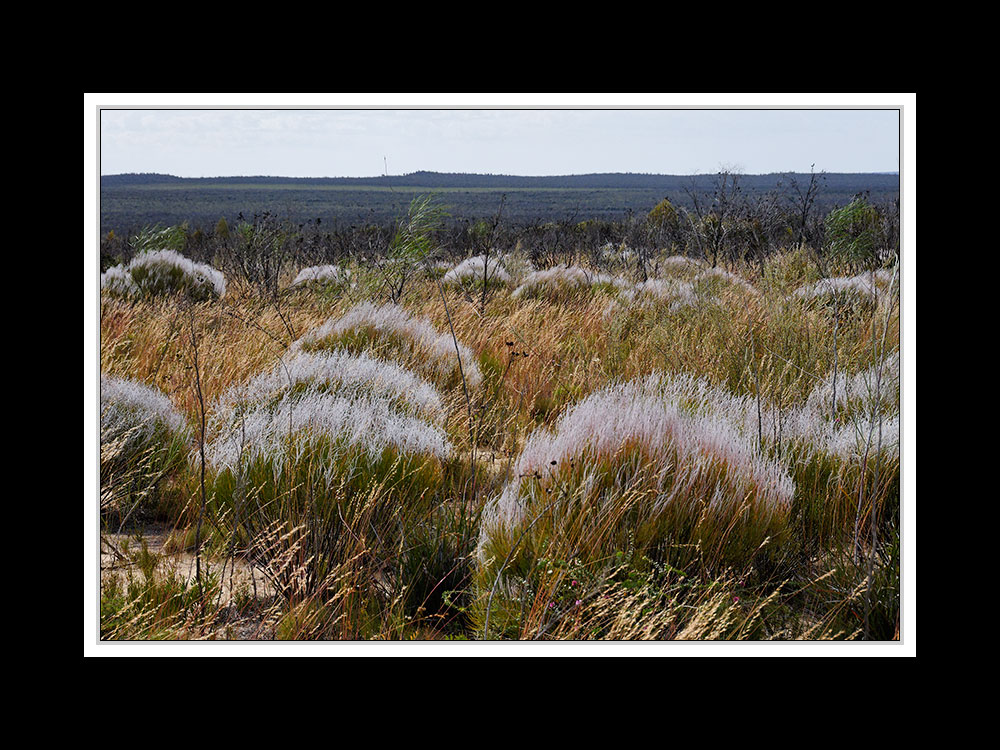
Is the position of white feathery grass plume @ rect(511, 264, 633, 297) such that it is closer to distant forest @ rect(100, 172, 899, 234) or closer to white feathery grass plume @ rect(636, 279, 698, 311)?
white feathery grass plume @ rect(636, 279, 698, 311)

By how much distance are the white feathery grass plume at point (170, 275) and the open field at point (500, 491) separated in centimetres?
318

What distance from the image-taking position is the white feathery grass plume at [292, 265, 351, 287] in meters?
8.60

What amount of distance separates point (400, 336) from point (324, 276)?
442 centimetres

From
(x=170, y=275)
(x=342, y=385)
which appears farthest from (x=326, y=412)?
(x=170, y=275)

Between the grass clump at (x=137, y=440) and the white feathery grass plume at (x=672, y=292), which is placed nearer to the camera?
the grass clump at (x=137, y=440)

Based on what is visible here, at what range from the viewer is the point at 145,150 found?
352 cm

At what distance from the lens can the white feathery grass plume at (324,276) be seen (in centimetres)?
860

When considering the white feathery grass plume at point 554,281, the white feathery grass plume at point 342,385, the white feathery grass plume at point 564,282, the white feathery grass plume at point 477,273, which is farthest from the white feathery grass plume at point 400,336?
the white feathery grass plume at point 554,281

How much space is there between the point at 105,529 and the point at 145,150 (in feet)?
5.35

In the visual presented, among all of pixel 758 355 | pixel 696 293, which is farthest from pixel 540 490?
pixel 696 293

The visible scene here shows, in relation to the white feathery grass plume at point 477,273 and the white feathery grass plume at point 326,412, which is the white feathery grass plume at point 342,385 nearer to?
the white feathery grass plume at point 326,412

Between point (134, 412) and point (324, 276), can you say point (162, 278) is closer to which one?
point (324, 276)

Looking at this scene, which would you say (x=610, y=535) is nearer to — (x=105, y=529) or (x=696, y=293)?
(x=105, y=529)

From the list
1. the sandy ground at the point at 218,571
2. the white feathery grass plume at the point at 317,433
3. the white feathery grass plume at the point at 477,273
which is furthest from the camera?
the white feathery grass plume at the point at 477,273
